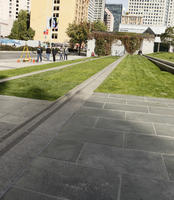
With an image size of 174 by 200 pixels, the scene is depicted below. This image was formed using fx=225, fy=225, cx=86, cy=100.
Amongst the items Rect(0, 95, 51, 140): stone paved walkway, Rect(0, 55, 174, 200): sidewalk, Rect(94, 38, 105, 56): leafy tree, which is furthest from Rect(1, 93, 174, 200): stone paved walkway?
Rect(94, 38, 105, 56): leafy tree

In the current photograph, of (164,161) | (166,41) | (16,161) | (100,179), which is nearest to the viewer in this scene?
(100,179)

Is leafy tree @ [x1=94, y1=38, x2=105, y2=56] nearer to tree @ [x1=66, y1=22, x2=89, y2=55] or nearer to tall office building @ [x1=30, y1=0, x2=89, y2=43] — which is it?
tree @ [x1=66, y1=22, x2=89, y2=55]

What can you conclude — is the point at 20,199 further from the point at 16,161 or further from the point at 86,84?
the point at 86,84

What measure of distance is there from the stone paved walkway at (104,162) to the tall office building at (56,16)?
82.9 m

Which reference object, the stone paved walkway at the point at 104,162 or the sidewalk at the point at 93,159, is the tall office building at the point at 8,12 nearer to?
the sidewalk at the point at 93,159

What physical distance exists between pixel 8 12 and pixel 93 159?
135 metres

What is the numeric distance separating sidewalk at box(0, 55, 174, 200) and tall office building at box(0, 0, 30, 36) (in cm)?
10516

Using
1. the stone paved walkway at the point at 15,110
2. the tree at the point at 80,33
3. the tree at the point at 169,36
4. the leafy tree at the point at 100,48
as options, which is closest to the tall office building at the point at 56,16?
the tree at the point at 80,33

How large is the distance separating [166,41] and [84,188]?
56.9 m

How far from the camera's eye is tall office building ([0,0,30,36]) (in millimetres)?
102750

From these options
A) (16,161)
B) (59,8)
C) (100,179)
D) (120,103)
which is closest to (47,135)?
(16,161)

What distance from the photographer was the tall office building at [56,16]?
86.6 metres

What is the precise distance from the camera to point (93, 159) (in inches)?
135

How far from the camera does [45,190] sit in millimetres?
2627
